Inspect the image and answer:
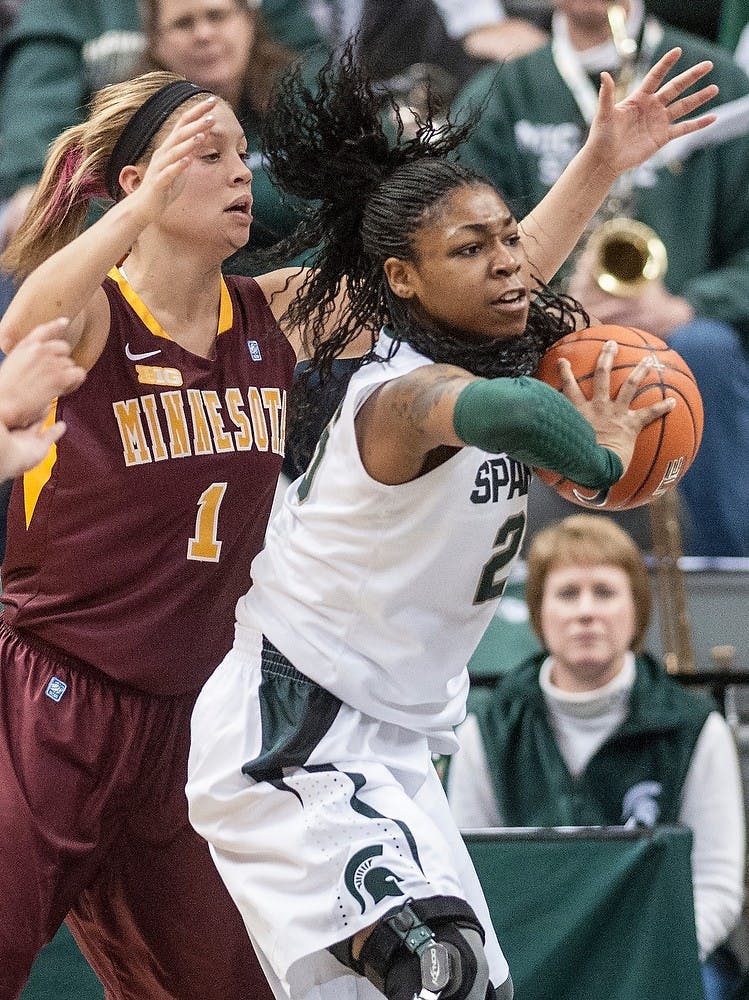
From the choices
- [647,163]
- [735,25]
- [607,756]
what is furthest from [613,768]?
[735,25]

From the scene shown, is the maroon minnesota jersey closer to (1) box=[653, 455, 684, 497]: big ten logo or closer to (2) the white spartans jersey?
(2) the white spartans jersey

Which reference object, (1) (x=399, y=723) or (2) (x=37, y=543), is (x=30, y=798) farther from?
(1) (x=399, y=723)

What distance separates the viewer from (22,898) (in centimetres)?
331

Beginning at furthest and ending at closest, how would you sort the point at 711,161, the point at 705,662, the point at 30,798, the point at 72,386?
the point at 711,161 < the point at 705,662 < the point at 30,798 < the point at 72,386

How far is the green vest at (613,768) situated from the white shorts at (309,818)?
1.35 meters

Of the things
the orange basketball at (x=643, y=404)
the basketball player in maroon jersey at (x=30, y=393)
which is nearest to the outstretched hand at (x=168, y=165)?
the basketball player in maroon jersey at (x=30, y=393)

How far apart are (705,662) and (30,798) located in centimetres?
285

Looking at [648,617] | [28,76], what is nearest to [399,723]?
[648,617]

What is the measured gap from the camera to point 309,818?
3016 mm

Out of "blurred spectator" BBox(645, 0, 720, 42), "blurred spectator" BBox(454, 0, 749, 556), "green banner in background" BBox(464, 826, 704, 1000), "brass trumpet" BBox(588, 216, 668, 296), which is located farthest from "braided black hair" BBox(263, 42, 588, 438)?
"blurred spectator" BBox(645, 0, 720, 42)

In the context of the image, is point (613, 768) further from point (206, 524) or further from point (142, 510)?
point (142, 510)

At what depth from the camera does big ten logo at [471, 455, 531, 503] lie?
3061mm

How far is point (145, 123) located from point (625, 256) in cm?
331

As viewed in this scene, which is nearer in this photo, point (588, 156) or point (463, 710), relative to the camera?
point (463, 710)
